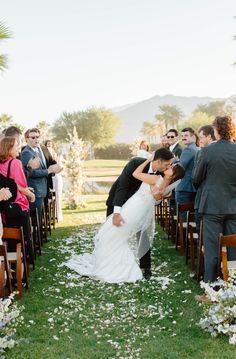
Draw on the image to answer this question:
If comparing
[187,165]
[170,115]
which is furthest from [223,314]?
[170,115]

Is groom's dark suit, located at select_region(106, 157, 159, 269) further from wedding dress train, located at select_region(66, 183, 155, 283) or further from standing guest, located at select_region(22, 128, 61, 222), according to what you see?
standing guest, located at select_region(22, 128, 61, 222)

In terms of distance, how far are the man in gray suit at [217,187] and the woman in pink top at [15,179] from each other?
87.9 inches

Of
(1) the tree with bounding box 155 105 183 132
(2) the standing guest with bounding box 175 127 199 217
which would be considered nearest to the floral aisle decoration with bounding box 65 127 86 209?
(2) the standing guest with bounding box 175 127 199 217

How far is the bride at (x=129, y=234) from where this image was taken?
6.88 meters

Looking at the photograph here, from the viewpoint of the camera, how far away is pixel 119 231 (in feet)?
24.3

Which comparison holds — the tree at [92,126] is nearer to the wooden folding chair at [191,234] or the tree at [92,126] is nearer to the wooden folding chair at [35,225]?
the wooden folding chair at [35,225]

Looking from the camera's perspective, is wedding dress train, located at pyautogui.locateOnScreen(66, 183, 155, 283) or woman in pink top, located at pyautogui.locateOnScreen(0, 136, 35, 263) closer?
woman in pink top, located at pyautogui.locateOnScreen(0, 136, 35, 263)

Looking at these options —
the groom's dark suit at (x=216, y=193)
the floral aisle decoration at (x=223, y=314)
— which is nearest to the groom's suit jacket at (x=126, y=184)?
the groom's dark suit at (x=216, y=193)

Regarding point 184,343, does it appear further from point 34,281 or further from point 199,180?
point 34,281

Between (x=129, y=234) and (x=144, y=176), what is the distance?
100 cm

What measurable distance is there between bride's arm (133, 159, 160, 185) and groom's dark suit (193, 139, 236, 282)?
919 mm

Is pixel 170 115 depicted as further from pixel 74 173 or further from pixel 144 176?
pixel 144 176

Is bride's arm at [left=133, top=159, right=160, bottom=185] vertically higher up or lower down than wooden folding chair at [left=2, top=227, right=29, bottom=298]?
higher up

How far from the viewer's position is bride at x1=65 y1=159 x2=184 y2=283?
6.88 m
